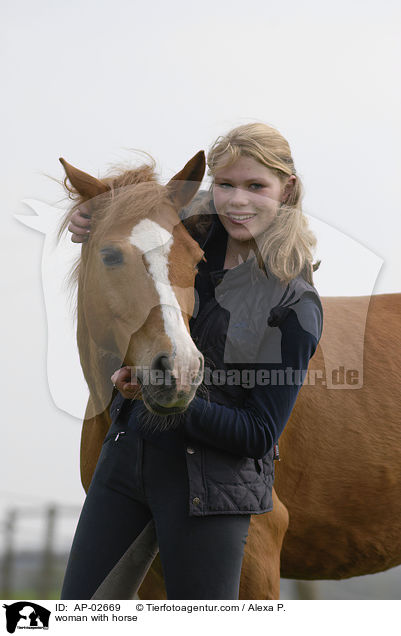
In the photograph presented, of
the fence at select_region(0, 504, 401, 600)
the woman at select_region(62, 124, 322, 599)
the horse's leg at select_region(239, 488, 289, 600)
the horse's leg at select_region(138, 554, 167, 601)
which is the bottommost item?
the fence at select_region(0, 504, 401, 600)

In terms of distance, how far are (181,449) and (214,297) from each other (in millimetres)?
587

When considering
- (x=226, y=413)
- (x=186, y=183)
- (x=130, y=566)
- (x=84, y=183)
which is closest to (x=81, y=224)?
(x=84, y=183)

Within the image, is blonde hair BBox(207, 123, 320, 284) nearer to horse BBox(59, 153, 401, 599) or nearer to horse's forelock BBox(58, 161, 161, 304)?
horse BBox(59, 153, 401, 599)

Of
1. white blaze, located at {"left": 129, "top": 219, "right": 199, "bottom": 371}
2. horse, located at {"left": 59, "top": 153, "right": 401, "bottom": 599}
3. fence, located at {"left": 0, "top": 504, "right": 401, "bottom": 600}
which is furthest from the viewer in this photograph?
fence, located at {"left": 0, "top": 504, "right": 401, "bottom": 600}

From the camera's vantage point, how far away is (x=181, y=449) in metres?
Answer: 2.14

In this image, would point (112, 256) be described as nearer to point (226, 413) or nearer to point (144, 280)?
point (144, 280)

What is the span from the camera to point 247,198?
2414 mm

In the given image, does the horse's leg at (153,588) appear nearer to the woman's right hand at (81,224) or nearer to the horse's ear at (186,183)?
the woman's right hand at (81,224)

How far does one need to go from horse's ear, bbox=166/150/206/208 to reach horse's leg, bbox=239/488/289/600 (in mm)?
1380

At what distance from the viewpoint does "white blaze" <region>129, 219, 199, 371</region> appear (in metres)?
1.96

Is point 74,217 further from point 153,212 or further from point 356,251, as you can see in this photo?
point 356,251

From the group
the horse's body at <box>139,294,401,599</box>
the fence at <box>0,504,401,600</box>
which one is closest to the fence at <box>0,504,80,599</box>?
the fence at <box>0,504,401,600</box>

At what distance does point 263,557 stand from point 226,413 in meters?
0.93
